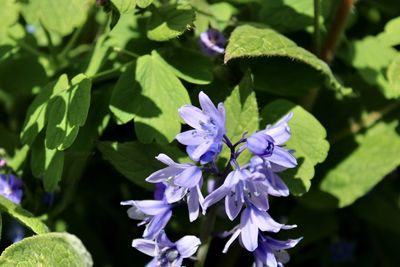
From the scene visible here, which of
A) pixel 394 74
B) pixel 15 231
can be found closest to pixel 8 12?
pixel 15 231

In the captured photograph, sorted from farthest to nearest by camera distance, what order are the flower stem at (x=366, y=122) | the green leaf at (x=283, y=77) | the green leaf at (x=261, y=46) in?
1. the flower stem at (x=366, y=122)
2. the green leaf at (x=283, y=77)
3. the green leaf at (x=261, y=46)

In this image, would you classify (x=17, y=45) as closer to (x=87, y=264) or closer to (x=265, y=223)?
(x=87, y=264)

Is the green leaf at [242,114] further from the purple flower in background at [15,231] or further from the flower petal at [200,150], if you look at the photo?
the purple flower in background at [15,231]

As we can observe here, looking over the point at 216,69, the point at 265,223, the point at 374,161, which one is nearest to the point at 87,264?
the point at 265,223

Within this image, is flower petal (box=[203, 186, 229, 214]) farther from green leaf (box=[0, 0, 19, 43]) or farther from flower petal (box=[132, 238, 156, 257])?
green leaf (box=[0, 0, 19, 43])

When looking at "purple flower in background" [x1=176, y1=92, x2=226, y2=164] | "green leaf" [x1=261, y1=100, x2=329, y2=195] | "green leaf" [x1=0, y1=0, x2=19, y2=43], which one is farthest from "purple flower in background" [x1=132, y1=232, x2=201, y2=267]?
"green leaf" [x1=0, y1=0, x2=19, y2=43]

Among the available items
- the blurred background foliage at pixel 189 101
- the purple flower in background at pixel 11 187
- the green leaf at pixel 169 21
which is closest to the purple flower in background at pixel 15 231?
the blurred background foliage at pixel 189 101
